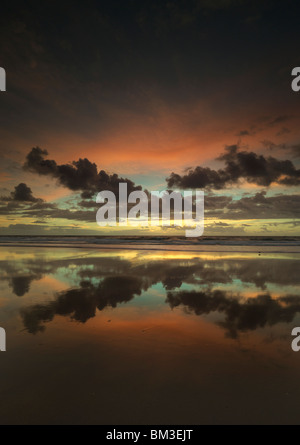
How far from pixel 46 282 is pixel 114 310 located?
507 centimetres

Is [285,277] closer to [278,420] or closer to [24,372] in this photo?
[278,420]

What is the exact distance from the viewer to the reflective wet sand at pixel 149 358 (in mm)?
3156

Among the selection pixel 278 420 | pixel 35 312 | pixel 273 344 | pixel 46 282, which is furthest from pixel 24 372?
pixel 46 282

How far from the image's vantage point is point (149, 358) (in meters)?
4.39

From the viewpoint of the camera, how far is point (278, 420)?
3.02 metres
